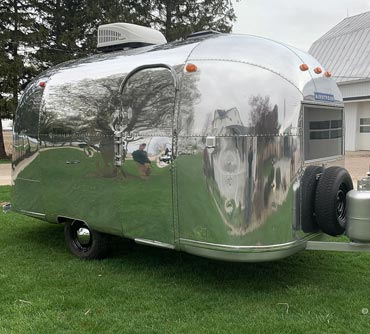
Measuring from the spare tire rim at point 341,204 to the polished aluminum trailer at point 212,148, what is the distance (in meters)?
0.02

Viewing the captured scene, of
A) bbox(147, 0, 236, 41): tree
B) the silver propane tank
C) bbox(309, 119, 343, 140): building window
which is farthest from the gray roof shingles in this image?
the silver propane tank

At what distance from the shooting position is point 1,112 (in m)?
20.2

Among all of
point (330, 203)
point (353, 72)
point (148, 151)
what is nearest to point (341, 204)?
point (330, 203)

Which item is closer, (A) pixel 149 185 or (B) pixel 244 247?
(B) pixel 244 247

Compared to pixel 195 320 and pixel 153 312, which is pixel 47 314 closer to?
pixel 153 312

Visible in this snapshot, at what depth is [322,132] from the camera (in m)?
4.90

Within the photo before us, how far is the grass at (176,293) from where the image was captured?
157 inches

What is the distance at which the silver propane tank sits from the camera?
4273mm

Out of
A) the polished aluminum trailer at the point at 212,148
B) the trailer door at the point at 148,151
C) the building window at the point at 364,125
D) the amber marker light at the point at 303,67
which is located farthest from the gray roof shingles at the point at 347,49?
the trailer door at the point at 148,151

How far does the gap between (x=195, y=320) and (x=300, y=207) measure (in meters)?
1.37

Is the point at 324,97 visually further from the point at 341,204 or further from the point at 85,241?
the point at 85,241

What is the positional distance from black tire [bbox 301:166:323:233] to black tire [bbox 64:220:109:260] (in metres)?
2.38

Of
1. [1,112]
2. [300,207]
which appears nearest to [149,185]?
[300,207]

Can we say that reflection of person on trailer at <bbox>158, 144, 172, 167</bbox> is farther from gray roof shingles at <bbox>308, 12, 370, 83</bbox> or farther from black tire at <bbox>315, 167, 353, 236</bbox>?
gray roof shingles at <bbox>308, 12, 370, 83</bbox>
